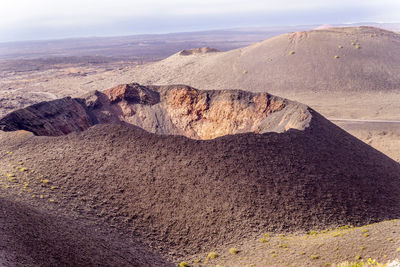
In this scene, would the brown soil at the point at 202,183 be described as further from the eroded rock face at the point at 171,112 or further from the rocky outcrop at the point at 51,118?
the eroded rock face at the point at 171,112

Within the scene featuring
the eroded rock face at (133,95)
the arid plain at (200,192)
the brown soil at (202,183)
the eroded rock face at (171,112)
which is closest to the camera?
the arid plain at (200,192)

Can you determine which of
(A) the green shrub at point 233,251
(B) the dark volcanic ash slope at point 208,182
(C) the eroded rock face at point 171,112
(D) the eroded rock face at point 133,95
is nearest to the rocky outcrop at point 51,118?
(C) the eroded rock face at point 171,112

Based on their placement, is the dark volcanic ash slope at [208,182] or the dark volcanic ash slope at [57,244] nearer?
the dark volcanic ash slope at [57,244]

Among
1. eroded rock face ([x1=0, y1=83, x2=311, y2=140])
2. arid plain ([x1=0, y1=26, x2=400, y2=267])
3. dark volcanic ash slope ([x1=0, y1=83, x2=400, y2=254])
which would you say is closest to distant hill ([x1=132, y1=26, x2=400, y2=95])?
eroded rock face ([x1=0, y1=83, x2=311, y2=140])

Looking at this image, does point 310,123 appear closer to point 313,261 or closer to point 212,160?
point 212,160

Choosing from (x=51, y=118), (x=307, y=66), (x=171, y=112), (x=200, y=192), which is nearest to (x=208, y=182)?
(x=200, y=192)
